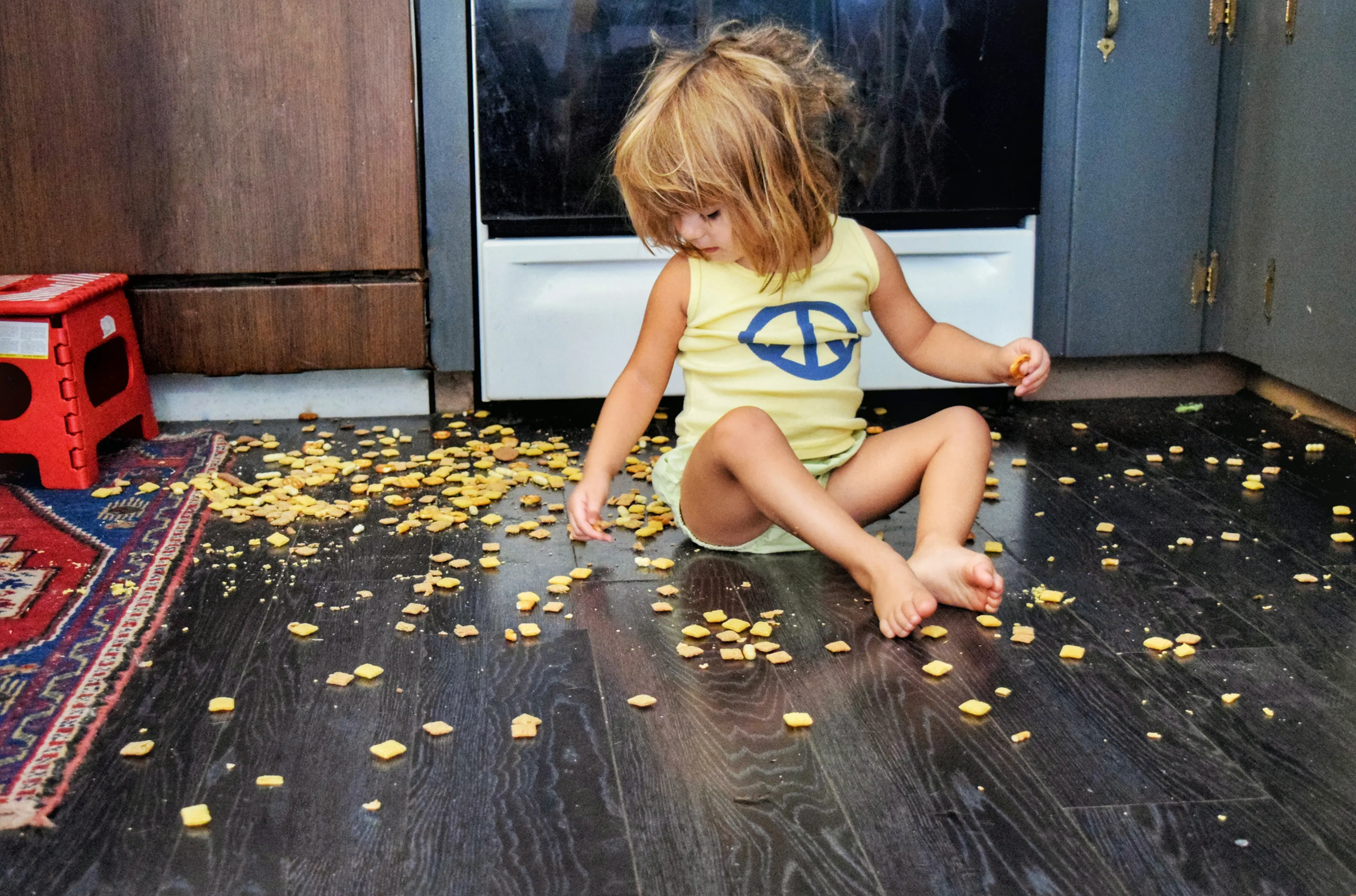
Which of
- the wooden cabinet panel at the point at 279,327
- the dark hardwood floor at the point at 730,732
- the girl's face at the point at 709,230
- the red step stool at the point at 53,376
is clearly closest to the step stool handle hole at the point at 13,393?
the red step stool at the point at 53,376

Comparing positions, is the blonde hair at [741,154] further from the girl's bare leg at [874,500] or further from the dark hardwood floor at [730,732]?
the dark hardwood floor at [730,732]

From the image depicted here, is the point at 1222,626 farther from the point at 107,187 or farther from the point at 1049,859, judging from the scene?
the point at 107,187

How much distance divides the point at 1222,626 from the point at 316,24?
1556mm

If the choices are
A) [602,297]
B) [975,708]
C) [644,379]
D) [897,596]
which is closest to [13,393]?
[602,297]

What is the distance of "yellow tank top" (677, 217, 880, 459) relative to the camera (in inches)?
59.7

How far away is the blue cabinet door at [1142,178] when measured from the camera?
7.10ft

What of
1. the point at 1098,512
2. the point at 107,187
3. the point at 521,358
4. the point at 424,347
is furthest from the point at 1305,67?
the point at 107,187

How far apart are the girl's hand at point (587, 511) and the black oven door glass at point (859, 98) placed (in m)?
0.82

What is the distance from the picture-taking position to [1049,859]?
0.91 meters

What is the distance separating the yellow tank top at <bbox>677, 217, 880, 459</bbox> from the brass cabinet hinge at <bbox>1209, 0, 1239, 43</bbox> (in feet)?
3.26

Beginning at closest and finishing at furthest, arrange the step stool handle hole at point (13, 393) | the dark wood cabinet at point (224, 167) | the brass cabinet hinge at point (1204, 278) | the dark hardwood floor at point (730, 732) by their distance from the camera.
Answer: the dark hardwood floor at point (730, 732)
the step stool handle hole at point (13, 393)
the dark wood cabinet at point (224, 167)
the brass cabinet hinge at point (1204, 278)

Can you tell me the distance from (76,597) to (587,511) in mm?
551

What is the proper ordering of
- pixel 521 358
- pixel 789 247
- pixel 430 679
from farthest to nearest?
pixel 521 358
pixel 789 247
pixel 430 679

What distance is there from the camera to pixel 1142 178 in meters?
2.22
